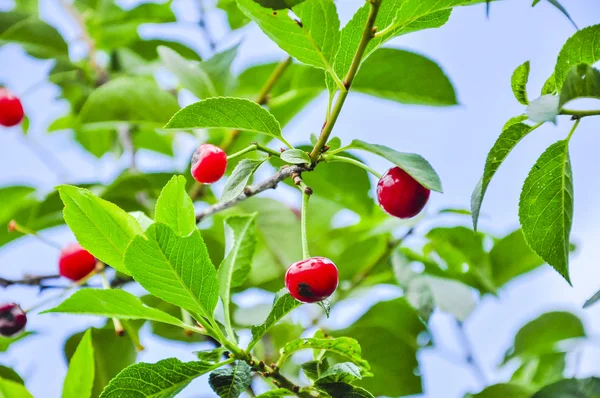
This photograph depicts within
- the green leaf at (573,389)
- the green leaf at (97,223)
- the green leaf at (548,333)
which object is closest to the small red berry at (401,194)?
the green leaf at (97,223)

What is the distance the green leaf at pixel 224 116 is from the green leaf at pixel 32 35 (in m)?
1.06

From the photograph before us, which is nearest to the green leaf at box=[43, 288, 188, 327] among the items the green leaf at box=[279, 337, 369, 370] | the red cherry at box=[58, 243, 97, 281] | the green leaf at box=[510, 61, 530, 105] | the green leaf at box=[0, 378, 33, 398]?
the green leaf at box=[279, 337, 369, 370]

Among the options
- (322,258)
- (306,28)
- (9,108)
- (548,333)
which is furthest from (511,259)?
(9,108)

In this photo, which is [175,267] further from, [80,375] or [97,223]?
[80,375]

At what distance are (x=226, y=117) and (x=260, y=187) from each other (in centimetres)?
10

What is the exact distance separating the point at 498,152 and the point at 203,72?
2.63 ft

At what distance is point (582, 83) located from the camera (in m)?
0.64

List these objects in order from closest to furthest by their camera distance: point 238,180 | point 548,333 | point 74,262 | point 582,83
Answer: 1. point 582,83
2. point 238,180
3. point 74,262
4. point 548,333

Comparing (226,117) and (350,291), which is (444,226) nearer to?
(350,291)

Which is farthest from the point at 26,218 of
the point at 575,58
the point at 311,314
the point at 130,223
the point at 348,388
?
the point at 575,58

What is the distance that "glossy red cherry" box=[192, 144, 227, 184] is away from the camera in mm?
846

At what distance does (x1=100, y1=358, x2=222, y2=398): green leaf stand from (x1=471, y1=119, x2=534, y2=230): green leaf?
37cm

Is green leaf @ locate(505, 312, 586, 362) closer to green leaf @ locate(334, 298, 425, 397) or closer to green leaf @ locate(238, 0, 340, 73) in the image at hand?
green leaf @ locate(334, 298, 425, 397)

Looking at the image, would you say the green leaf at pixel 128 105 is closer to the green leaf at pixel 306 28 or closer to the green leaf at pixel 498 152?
the green leaf at pixel 306 28
